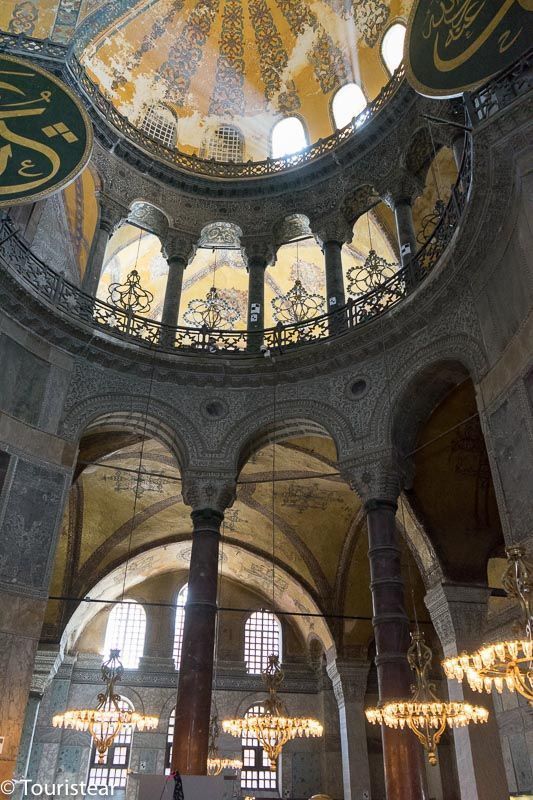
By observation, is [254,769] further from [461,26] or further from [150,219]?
[461,26]

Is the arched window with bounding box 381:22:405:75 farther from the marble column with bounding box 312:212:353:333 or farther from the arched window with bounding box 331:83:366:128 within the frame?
the marble column with bounding box 312:212:353:333

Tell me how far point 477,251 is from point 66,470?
20.8ft

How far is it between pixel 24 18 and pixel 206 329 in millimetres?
7269

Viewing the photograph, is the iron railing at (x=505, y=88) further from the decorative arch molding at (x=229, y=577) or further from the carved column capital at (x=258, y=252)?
the decorative arch molding at (x=229, y=577)

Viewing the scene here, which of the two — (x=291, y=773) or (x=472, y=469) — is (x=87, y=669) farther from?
(x=472, y=469)

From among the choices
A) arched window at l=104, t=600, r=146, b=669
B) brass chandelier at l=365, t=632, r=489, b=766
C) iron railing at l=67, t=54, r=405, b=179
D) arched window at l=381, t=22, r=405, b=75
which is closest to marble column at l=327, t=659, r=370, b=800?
arched window at l=104, t=600, r=146, b=669

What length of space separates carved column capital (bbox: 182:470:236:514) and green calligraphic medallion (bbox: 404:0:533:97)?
20.1ft

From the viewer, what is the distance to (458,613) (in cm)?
1037

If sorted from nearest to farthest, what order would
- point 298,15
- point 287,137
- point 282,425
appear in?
point 282,425
point 298,15
point 287,137

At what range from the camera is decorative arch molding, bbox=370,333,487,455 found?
927cm

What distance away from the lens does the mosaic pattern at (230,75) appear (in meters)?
15.4

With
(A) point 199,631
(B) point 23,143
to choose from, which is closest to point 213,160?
(B) point 23,143

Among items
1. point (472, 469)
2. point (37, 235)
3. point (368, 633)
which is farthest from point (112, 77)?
point (368, 633)

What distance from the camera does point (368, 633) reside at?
576 inches
